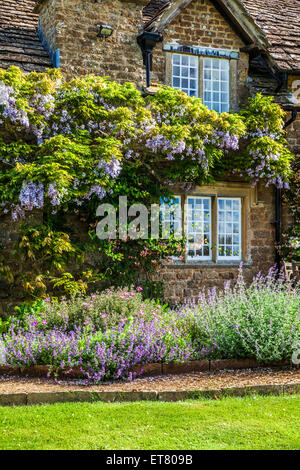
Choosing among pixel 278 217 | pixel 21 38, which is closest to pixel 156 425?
pixel 278 217

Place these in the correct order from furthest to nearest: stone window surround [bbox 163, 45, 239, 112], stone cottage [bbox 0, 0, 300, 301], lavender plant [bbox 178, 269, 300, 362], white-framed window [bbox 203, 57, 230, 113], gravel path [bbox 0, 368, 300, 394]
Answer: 1. white-framed window [bbox 203, 57, 230, 113]
2. stone window surround [bbox 163, 45, 239, 112]
3. stone cottage [bbox 0, 0, 300, 301]
4. lavender plant [bbox 178, 269, 300, 362]
5. gravel path [bbox 0, 368, 300, 394]

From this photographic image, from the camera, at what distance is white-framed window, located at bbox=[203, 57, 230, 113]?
500 inches

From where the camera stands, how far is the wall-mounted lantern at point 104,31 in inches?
449

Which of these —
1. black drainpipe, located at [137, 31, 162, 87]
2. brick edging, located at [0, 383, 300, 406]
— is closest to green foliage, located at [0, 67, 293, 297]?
black drainpipe, located at [137, 31, 162, 87]

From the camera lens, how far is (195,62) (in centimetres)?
1263

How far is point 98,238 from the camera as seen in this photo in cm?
1099

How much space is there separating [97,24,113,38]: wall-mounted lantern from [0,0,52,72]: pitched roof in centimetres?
117

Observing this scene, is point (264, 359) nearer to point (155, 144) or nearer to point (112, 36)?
point (155, 144)

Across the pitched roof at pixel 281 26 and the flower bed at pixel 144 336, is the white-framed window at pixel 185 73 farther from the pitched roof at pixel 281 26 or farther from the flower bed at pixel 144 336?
the flower bed at pixel 144 336

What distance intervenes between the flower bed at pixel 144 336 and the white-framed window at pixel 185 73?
584cm

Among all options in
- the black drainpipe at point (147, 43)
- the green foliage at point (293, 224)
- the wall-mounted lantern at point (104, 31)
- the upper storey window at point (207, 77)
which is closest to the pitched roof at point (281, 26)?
the upper storey window at point (207, 77)

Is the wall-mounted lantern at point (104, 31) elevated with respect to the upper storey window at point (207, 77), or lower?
elevated

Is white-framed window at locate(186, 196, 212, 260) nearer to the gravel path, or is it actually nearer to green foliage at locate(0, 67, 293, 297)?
green foliage at locate(0, 67, 293, 297)

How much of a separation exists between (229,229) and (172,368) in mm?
6045
